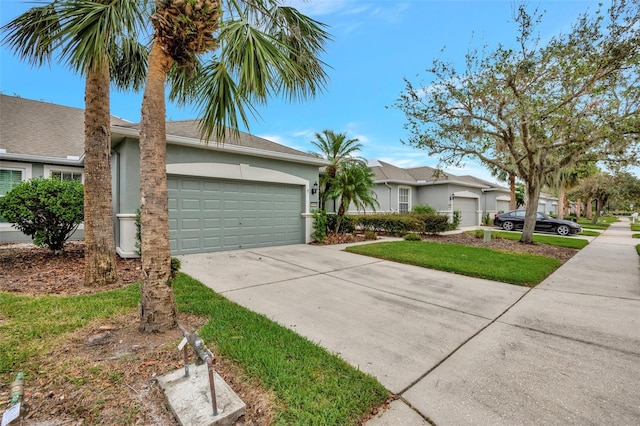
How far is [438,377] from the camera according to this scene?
2.65 meters

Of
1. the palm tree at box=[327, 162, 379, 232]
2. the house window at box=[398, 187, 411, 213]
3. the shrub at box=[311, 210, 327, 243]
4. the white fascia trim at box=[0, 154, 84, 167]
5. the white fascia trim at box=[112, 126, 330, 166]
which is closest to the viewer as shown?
the white fascia trim at box=[112, 126, 330, 166]

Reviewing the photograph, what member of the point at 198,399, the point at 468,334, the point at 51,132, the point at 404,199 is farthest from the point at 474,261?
the point at 51,132

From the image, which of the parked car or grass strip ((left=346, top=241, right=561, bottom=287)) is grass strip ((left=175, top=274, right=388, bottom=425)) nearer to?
grass strip ((left=346, top=241, right=561, bottom=287))

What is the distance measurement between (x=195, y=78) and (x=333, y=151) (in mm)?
8112

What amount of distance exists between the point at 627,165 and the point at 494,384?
11746 mm

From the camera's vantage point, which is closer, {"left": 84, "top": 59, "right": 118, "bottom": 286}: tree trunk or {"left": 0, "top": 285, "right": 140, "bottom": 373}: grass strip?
{"left": 0, "top": 285, "right": 140, "bottom": 373}: grass strip

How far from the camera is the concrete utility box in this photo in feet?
6.56

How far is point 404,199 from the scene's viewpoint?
19.2m

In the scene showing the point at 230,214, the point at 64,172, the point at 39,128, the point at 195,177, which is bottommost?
the point at 230,214

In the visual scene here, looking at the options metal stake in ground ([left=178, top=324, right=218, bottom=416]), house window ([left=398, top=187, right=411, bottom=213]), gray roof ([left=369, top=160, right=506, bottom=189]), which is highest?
gray roof ([left=369, top=160, right=506, bottom=189])

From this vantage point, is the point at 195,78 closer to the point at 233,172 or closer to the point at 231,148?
the point at 231,148

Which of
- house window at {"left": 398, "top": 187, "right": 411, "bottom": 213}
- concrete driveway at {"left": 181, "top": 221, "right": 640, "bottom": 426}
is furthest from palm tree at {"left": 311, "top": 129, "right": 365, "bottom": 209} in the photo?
house window at {"left": 398, "top": 187, "right": 411, "bottom": 213}

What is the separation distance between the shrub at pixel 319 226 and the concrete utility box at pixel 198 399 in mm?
8516

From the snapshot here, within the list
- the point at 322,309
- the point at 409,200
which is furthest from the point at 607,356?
the point at 409,200
